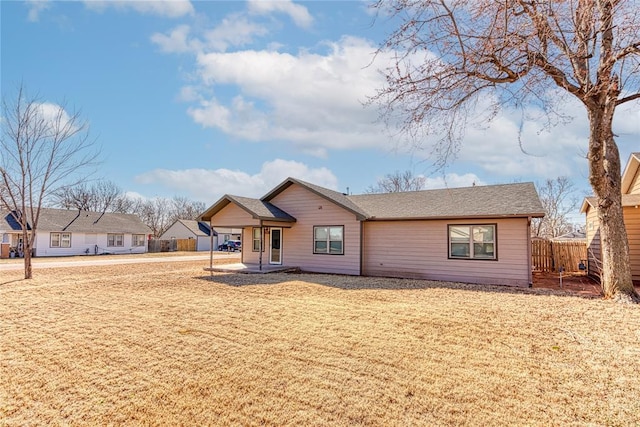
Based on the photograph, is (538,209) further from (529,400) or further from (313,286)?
(529,400)

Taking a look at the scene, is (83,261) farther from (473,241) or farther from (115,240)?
(473,241)

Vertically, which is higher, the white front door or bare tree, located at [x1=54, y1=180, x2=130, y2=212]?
bare tree, located at [x1=54, y1=180, x2=130, y2=212]

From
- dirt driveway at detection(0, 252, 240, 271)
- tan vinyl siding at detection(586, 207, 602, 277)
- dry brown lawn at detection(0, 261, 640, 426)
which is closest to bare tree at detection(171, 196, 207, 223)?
dirt driveway at detection(0, 252, 240, 271)

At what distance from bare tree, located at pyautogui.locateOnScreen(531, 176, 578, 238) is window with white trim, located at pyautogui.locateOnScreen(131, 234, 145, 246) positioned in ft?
144

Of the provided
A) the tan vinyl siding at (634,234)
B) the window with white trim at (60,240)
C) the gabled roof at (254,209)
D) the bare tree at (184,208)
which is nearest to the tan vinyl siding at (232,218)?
the gabled roof at (254,209)

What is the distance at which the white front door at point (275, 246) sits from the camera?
16.7 m

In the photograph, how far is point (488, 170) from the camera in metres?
8.88

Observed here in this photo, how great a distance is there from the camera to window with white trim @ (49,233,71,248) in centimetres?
2955

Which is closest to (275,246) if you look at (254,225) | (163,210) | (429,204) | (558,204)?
(254,225)

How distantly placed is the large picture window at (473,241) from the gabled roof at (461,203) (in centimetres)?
63

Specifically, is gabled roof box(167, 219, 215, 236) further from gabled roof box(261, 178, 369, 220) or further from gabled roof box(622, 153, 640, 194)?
gabled roof box(622, 153, 640, 194)

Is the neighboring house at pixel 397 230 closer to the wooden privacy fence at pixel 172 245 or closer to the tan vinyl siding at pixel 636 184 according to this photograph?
the tan vinyl siding at pixel 636 184

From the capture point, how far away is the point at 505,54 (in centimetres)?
671

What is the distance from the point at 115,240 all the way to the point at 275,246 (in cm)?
2524
